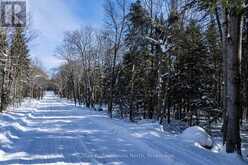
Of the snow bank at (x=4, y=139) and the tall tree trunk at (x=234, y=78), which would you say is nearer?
the tall tree trunk at (x=234, y=78)

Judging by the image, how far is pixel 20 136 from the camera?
15.7 metres

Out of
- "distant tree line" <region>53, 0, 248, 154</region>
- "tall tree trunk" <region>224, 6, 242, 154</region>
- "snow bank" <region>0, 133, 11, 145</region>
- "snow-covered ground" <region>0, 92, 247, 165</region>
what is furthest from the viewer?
"distant tree line" <region>53, 0, 248, 154</region>

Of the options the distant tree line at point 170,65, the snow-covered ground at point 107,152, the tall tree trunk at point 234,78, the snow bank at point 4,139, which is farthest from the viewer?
the distant tree line at point 170,65

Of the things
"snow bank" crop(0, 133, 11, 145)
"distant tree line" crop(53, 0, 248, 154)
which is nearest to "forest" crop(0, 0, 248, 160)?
"distant tree line" crop(53, 0, 248, 154)

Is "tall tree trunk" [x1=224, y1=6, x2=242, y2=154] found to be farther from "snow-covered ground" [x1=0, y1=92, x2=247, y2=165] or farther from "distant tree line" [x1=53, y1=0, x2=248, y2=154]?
"distant tree line" [x1=53, y1=0, x2=248, y2=154]

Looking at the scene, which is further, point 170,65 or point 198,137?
point 170,65

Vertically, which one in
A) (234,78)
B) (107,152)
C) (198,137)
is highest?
(234,78)

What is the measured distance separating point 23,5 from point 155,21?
49.3 ft

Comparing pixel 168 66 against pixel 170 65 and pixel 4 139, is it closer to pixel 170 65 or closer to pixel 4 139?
pixel 170 65

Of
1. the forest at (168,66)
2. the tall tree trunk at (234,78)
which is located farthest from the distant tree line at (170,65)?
the tall tree trunk at (234,78)

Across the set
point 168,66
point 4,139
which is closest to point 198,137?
point 4,139

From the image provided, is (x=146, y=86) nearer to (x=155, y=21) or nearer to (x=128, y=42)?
(x=128, y=42)

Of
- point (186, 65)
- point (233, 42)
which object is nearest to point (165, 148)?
point (233, 42)

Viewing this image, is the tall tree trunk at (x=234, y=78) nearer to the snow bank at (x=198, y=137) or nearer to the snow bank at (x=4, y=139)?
the snow bank at (x=198, y=137)
